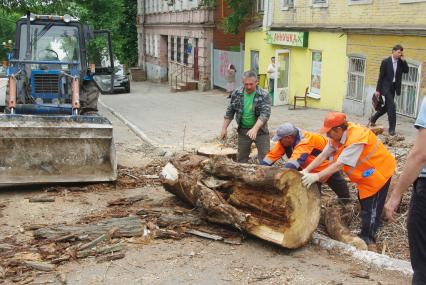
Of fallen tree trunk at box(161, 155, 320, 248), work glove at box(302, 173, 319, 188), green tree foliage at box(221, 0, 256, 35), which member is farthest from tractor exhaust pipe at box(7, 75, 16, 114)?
green tree foliage at box(221, 0, 256, 35)

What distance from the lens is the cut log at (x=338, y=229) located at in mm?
5169

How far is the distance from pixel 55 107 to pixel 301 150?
16.4 feet

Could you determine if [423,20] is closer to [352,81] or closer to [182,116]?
[352,81]

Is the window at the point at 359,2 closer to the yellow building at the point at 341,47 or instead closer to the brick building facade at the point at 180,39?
the yellow building at the point at 341,47

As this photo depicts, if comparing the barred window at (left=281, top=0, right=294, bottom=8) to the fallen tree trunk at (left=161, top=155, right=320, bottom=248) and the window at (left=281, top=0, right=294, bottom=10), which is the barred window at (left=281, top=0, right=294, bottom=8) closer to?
the window at (left=281, top=0, right=294, bottom=10)

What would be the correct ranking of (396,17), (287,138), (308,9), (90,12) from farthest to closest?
(90,12), (308,9), (396,17), (287,138)

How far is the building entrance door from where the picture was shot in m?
19.0

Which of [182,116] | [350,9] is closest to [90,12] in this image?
[182,116]

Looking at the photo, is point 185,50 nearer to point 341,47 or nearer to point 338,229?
point 341,47

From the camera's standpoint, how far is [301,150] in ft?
18.4

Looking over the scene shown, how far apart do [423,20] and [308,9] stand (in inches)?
238

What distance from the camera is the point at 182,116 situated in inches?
669

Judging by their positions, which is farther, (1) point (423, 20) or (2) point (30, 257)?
(1) point (423, 20)

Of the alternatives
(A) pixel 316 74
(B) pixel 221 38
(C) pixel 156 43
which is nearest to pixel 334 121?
(A) pixel 316 74
